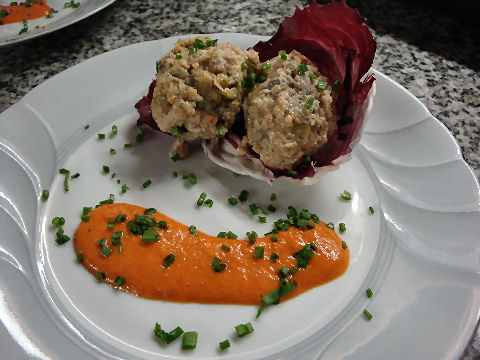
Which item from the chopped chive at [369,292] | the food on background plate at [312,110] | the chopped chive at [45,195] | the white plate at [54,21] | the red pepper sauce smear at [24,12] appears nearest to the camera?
the chopped chive at [369,292]

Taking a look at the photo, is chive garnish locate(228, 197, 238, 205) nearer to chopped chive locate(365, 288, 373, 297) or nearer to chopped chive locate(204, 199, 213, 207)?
chopped chive locate(204, 199, 213, 207)

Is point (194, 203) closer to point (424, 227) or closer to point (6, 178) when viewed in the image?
point (6, 178)

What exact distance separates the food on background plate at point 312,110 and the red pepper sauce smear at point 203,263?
13.6 inches

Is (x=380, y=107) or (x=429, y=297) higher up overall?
(x=380, y=107)

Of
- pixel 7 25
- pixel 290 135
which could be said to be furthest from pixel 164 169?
pixel 7 25

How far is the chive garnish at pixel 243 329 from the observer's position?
158 centimetres

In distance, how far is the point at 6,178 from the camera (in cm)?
204

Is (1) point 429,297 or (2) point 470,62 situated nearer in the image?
(1) point 429,297

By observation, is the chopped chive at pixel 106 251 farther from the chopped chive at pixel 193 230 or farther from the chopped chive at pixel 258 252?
the chopped chive at pixel 258 252

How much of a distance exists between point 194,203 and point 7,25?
7.08 ft

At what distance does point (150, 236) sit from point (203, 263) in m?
0.26

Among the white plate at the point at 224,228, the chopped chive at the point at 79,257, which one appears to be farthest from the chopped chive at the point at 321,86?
the chopped chive at the point at 79,257

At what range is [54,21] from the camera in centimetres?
305

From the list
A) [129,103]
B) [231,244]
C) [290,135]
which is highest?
[290,135]
